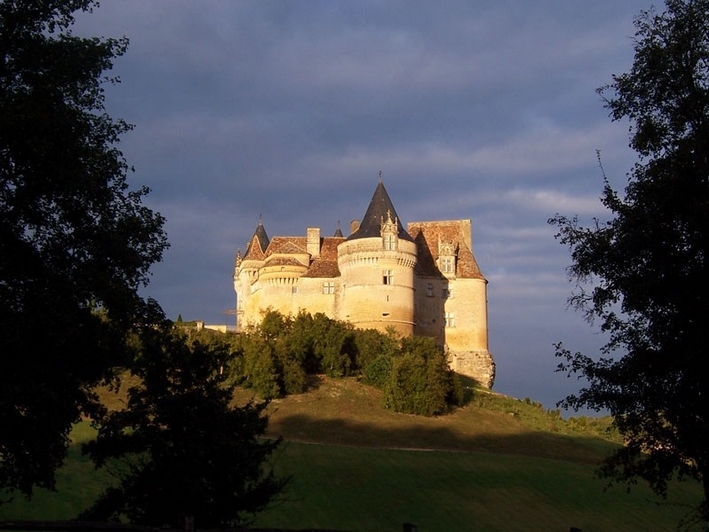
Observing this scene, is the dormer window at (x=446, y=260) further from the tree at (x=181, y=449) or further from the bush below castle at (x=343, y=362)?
the tree at (x=181, y=449)

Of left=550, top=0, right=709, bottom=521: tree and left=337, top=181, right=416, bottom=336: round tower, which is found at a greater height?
left=337, top=181, right=416, bottom=336: round tower

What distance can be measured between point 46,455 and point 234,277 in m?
64.6

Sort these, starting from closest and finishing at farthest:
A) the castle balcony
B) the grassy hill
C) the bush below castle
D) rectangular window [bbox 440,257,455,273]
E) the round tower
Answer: the grassy hill
the bush below castle
the round tower
the castle balcony
rectangular window [bbox 440,257,455,273]

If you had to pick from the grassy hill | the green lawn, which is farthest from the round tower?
the green lawn

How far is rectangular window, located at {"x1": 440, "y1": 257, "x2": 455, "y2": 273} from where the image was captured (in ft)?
228

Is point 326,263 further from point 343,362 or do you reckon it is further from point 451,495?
point 451,495

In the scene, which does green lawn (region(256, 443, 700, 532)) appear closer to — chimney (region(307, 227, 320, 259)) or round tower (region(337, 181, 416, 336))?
round tower (region(337, 181, 416, 336))

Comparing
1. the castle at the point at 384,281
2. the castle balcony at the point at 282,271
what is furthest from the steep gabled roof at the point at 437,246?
the castle balcony at the point at 282,271

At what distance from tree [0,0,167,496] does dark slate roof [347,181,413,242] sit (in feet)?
162

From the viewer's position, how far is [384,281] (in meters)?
63.1

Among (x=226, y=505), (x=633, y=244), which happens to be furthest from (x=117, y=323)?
(x=633, y=244)

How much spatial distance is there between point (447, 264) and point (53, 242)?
56800mm

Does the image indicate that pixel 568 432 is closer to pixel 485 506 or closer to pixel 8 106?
pixel 485 506

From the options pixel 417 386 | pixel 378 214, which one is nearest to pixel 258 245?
pixel 378 214
